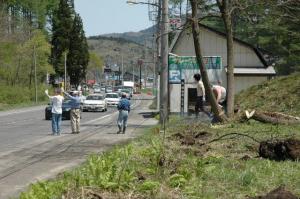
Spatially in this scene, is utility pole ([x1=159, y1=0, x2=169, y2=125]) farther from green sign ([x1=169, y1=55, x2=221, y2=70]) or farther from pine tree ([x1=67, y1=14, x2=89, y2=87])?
pine tree ([x1=67, y1=14, x2=89, y2=87])

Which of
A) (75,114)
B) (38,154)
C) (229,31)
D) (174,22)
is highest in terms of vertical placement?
(174,22)

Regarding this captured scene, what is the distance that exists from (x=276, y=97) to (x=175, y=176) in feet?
60.8

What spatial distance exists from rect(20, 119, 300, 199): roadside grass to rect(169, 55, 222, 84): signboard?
19.7 m

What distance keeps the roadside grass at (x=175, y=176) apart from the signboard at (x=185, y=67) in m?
19.7

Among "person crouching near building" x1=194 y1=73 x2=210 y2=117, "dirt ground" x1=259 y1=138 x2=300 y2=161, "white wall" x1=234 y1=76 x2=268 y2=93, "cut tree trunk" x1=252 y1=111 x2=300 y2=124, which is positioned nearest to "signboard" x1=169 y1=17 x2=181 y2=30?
"person crouching near building" x1=194 y1=73 x2=210 y2=117

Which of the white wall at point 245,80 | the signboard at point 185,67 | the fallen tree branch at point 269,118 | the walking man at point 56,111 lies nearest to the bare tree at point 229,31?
the fallen tree branch at point 269,118

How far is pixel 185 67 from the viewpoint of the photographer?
32438 mm

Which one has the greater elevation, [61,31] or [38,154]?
[61,31]

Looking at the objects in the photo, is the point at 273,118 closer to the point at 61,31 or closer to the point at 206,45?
the point at 206,45

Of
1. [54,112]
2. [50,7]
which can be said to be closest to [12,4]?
[50,7]

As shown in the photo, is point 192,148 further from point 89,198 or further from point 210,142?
point 89,198

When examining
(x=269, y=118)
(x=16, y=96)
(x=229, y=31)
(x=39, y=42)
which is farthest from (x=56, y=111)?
(x=39, y=42)

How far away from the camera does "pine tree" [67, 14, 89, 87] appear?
4203 inches

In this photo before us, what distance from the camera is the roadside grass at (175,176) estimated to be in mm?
7668
